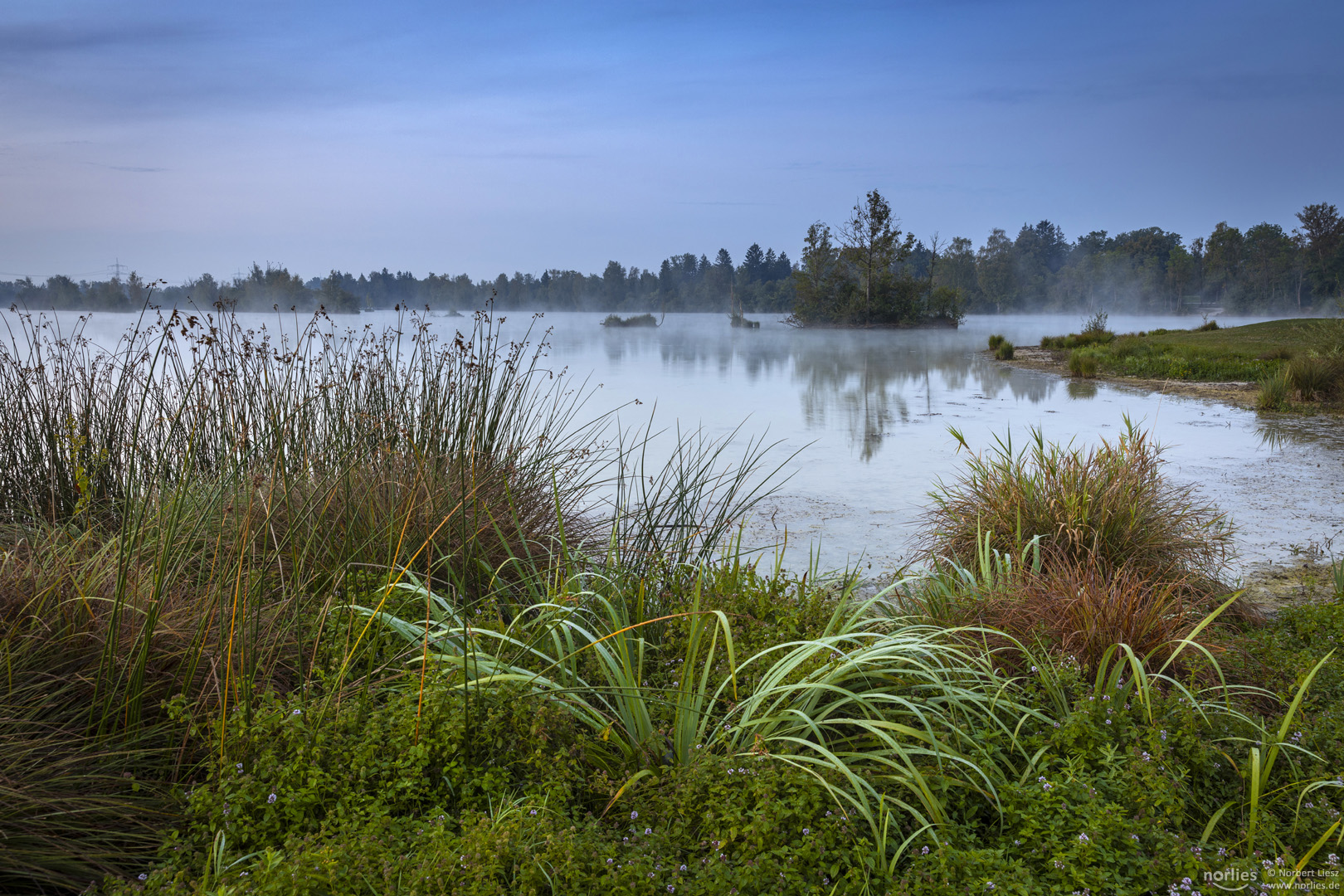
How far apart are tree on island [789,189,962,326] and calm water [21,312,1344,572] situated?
61.4ft

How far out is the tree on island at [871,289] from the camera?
38094 mm

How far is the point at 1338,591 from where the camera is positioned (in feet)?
11.2

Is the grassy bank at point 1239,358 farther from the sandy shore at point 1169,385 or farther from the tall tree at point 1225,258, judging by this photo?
the tall tree at point 1225,258

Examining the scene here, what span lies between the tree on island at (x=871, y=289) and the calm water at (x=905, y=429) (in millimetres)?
18710

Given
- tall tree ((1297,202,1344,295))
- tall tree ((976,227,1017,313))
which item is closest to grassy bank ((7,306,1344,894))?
tall tree ((1297,202,1344,295))

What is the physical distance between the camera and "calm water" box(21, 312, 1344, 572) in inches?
208

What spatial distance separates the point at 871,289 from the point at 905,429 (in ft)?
103

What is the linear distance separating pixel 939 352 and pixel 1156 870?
23108mm

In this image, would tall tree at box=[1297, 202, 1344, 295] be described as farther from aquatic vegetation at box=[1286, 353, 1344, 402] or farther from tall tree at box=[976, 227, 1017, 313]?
aquatic vegetation at box=[1286, 353, 1344, 402]

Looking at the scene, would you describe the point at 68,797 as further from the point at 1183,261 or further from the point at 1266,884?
the point at 1183,261

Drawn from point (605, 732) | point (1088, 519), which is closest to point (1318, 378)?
point (1088, 519)

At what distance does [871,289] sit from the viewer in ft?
128

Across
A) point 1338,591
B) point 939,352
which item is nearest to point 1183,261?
point 939,352

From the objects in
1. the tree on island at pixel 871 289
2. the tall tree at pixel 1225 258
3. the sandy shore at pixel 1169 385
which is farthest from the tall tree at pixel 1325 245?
the sandy shore at pixel 1169 385
